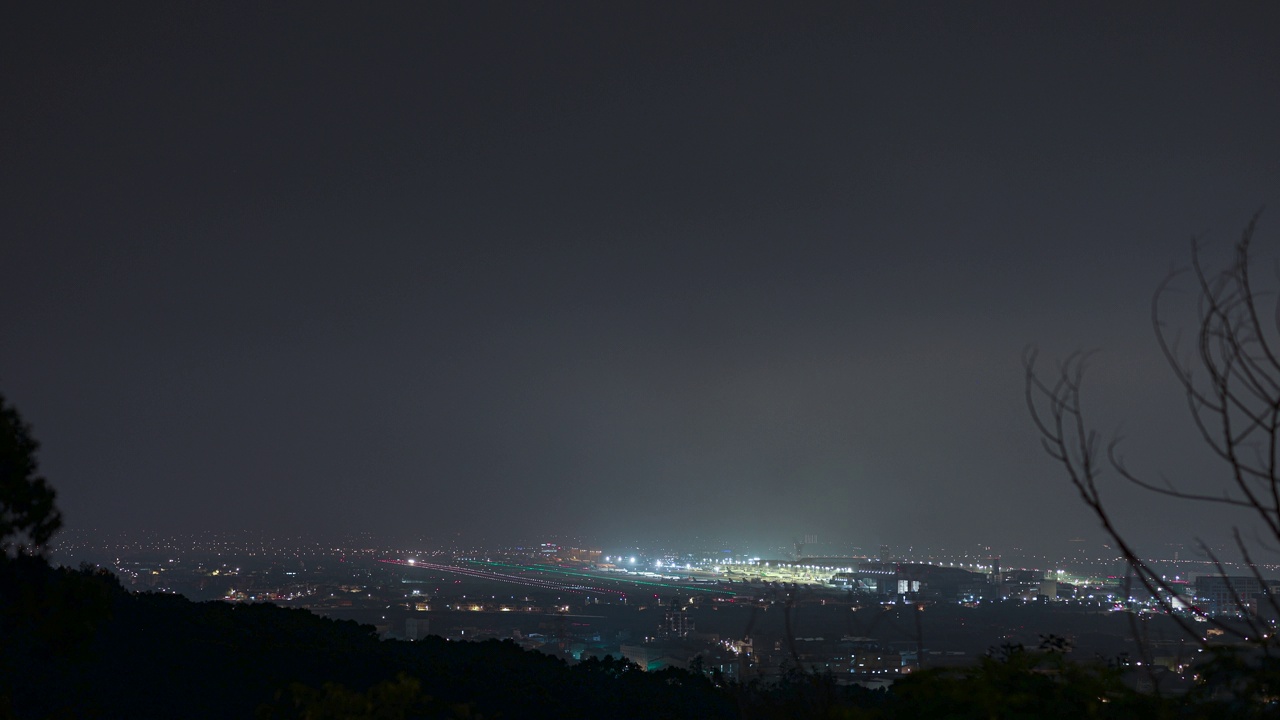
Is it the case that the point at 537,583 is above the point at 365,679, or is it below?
above

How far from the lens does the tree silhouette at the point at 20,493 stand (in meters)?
6.75

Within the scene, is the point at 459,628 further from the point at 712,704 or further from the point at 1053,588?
the point at 1053,588

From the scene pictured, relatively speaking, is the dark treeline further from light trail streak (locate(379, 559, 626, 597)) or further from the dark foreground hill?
light trail streak (locate(379, 559, 626, 597))

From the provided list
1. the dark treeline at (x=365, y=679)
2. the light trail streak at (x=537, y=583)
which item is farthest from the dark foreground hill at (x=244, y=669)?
the light trail streak at (x=537, y=583)

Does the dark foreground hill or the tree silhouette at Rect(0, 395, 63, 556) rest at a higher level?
the tree silhouette at Rect(0, 395, 63, 556)

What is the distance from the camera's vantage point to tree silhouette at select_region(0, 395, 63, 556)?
6750 mm

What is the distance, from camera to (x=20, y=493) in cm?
685

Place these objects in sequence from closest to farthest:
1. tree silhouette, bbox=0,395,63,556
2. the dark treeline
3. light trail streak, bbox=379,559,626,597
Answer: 1. the dark treeline
2. tree silhouette, bbox=0,395,63,556
3. light trail streak, bbox=379,559,626,597

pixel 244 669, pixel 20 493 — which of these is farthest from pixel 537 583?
pixel 20 493

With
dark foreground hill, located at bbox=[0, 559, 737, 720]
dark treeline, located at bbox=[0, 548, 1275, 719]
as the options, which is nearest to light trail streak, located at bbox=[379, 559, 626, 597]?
dark foreground hill, located at bbox=[0, 559, 737, 720]

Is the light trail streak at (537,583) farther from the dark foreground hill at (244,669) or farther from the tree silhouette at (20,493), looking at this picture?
the tree silhouette at (20,493)

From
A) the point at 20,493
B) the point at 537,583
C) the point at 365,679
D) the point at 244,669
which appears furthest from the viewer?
the point at 537,583

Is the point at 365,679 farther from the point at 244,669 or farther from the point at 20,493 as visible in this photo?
the point at 20,493

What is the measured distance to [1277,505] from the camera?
2.41 meters
